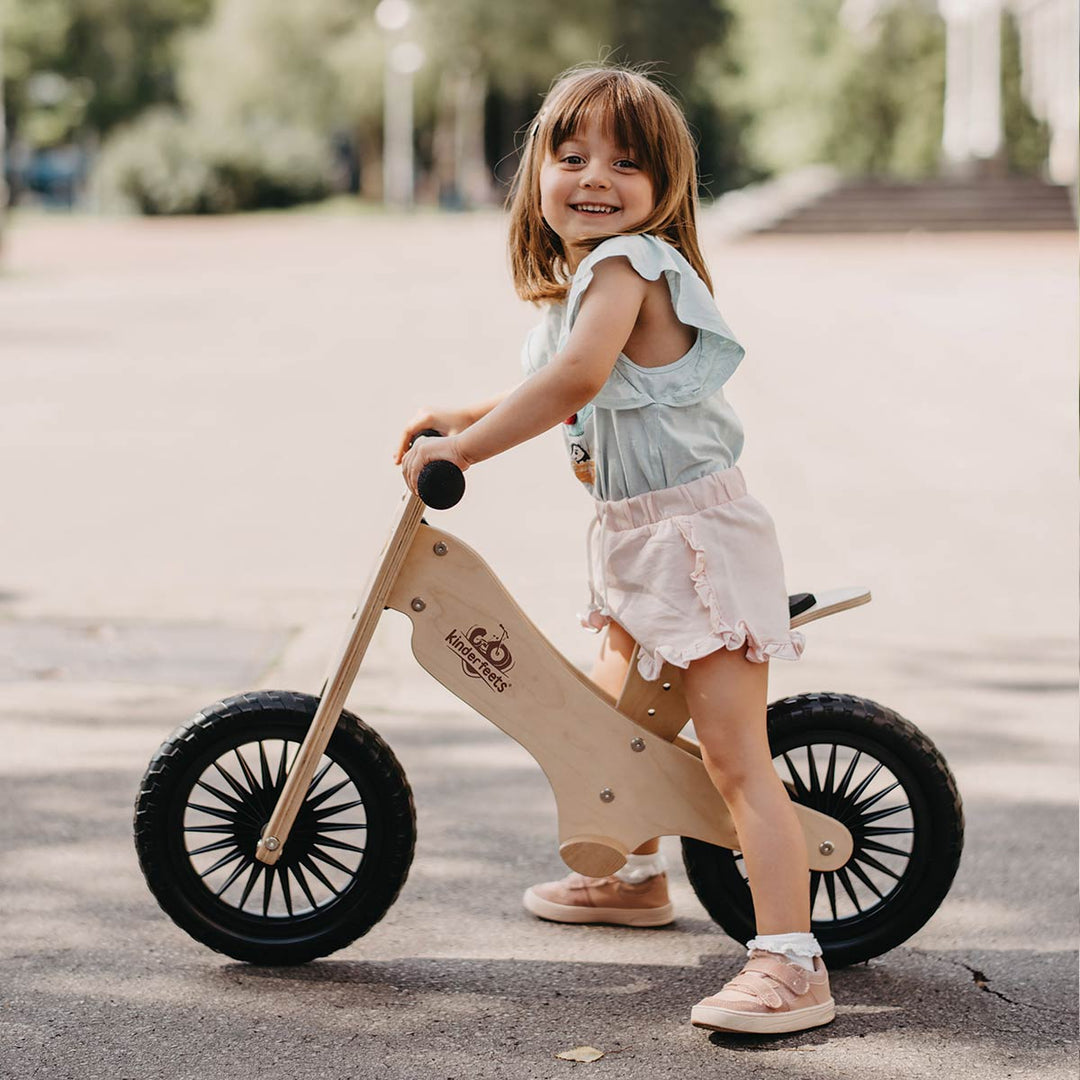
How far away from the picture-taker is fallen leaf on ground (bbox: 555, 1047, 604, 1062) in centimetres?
288

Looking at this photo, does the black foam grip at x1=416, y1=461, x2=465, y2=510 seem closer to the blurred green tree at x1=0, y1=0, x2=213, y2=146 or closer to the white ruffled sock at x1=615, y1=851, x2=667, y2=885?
the white ruffled sock at x1=615, y1=851, x2=667, y2=885

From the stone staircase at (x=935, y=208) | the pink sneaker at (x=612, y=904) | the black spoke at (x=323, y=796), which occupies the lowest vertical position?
the pink sneaker at (x=612, y=904)

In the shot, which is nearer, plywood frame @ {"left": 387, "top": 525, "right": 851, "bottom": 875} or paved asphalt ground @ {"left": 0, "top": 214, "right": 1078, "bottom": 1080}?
paved asphalt ground @ {"left": 0, "top": 214, "right": 1078, "bottom": 1080}

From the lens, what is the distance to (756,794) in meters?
3.05

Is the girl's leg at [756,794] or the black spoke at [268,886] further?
the black spoke at [268,886]

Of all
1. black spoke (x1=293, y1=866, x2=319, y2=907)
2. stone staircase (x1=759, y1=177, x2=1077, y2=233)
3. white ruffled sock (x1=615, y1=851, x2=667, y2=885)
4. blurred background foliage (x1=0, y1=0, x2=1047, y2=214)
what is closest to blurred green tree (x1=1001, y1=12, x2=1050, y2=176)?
blurred background foliage (x1=0, y1=0, x2=1047, y2=214)

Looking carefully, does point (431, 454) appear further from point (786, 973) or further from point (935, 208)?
point (935, 208)

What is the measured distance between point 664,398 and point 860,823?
916mm

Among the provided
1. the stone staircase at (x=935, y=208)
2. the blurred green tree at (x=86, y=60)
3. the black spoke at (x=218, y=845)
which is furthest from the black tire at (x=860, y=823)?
the blurred green tree at (x=86, y=60)

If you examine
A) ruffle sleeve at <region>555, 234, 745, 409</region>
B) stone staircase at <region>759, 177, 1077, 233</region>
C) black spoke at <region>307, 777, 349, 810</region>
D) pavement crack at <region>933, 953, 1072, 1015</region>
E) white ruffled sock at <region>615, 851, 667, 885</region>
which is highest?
stone staircase at <region>759, 177, 1077, 233</region>

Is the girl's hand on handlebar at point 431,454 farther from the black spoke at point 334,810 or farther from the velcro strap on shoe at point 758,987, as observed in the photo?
the velcro strap on shoe at point 758,987

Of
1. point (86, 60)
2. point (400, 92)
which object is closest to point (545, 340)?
point (400, 92)

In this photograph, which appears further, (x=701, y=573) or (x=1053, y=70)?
(x=1053, y=70)

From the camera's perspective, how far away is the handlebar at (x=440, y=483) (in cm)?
287
